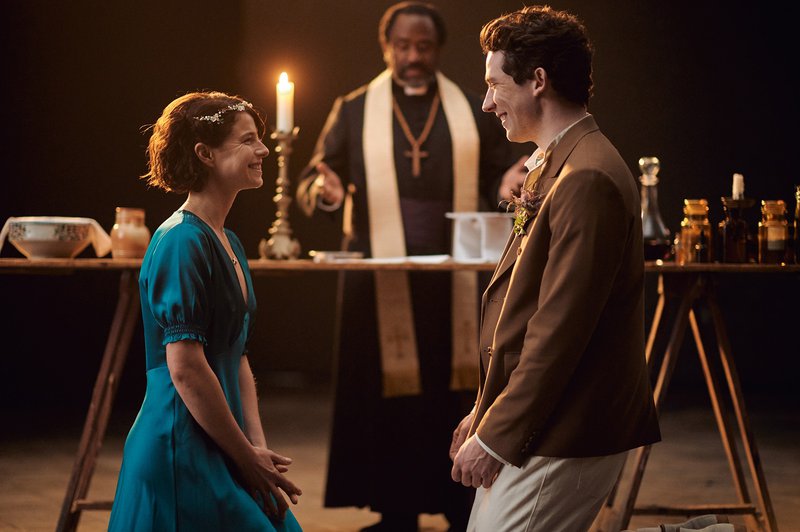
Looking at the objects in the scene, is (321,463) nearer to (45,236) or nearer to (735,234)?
(45,236)

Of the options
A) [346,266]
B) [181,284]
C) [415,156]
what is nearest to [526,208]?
[181,284]

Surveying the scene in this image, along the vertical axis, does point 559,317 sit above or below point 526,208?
below

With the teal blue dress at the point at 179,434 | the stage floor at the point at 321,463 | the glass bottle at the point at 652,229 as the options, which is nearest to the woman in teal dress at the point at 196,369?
the teal blue dress at the point at 179,434

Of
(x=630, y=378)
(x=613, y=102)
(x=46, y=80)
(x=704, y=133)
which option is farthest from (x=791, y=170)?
(x=630, y=378)

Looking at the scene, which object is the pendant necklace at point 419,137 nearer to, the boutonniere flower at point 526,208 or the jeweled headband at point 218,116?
the jeweled headband at point 218,116

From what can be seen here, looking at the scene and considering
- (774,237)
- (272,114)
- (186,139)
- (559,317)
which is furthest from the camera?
(272,114)

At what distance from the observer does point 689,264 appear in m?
3.40

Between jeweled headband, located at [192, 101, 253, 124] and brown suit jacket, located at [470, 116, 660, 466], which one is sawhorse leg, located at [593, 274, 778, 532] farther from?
jeweled headband, located at [192, 101, 253, 124]

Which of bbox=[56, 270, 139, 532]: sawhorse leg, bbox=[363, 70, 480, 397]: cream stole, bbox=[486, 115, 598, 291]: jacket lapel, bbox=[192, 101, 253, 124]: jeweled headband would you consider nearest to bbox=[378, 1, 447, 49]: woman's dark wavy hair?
bbox=[363, 70, 480, 397]: cream stole

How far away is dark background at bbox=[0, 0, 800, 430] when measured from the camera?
282 inches

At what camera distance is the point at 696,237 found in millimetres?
3434

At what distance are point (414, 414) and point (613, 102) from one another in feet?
14.0

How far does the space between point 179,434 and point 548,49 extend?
99 centimetres

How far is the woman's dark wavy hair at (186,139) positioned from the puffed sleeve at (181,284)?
0.15 metres
